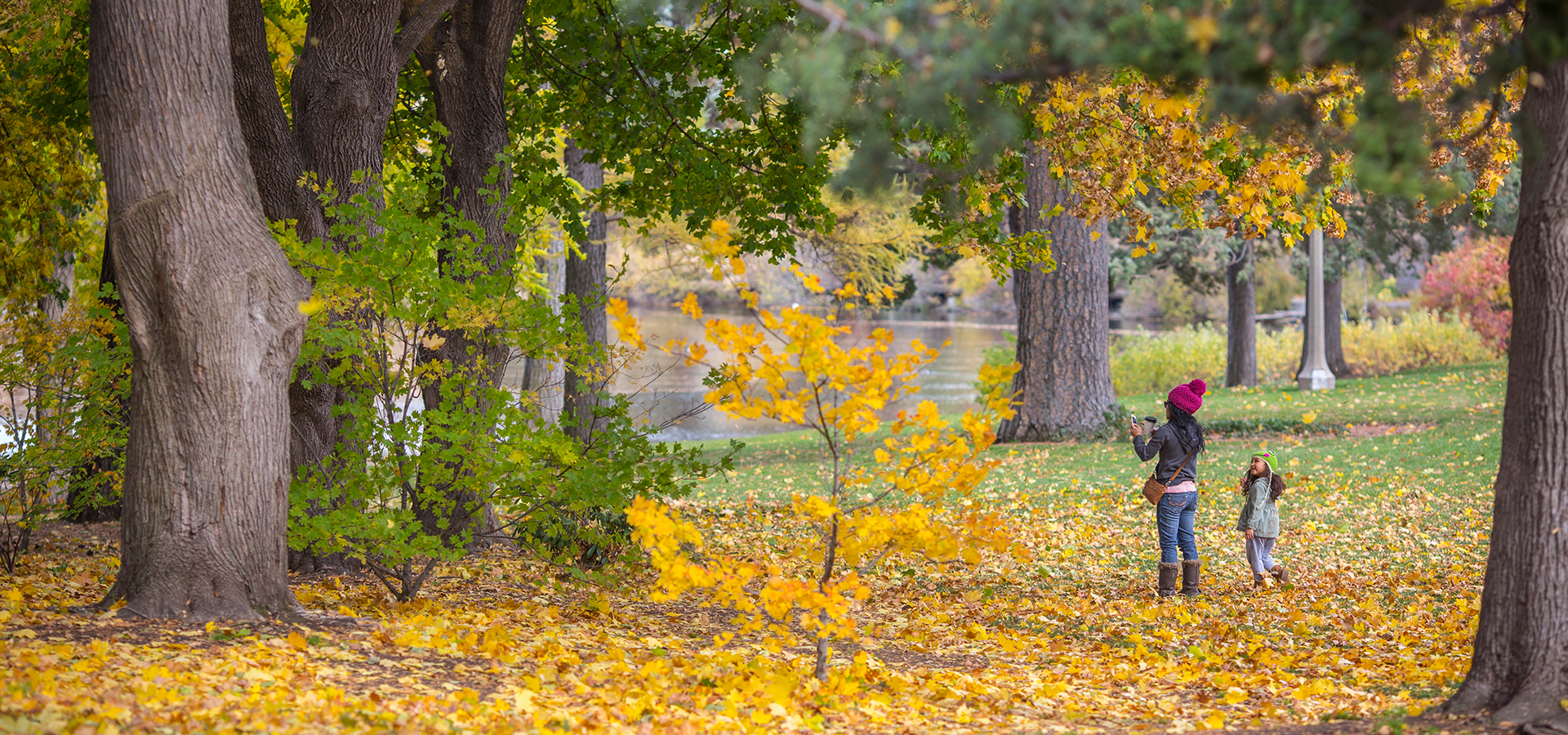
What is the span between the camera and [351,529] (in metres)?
5.36

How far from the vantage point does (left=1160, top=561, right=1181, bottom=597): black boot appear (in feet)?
23.5

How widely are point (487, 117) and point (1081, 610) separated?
530 cm

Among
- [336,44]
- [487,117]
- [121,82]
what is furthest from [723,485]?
[121,82]

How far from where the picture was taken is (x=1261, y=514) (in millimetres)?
7258

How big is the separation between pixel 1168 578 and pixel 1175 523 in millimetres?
353

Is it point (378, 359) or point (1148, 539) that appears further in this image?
point (1148, 539)

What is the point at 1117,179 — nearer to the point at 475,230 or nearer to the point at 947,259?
the point at 475,230

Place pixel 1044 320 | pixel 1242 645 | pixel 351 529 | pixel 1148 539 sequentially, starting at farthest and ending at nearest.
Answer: pixel 1044 320 < pixel 1148 539 < pixel 1242 645 < pixel 351 529

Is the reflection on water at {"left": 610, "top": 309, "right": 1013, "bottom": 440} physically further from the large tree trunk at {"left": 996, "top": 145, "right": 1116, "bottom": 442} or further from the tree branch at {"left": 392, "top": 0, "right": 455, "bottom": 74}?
the tree branch at {"left": 392, "top": 0, "right": 455, "bottom": 74}

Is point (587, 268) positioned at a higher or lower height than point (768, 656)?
higher

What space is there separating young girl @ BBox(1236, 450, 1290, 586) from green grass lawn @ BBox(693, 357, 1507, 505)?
2.27 metres

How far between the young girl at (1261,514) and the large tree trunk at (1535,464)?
9.75 feet

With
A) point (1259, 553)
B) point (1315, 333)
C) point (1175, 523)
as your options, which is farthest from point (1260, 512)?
point (1315, 333)

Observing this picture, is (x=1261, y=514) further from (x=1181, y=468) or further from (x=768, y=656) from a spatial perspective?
(x=768, y=656)
